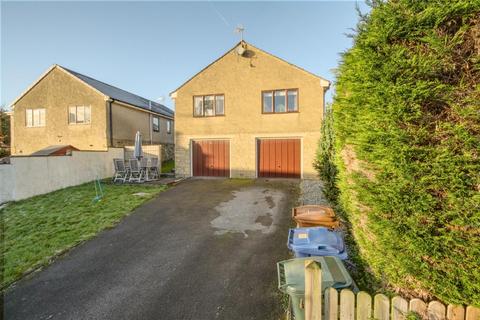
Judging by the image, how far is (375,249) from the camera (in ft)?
9.60

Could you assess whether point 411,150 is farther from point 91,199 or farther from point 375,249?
point 91,199

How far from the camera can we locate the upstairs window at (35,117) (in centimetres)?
1822

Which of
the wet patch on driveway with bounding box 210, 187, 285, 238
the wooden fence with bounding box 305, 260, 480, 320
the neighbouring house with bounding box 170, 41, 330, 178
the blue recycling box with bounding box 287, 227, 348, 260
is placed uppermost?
the neighbouring house with bounding box 170, 41, 330, 178

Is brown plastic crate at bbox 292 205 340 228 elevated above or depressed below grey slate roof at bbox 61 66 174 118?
below

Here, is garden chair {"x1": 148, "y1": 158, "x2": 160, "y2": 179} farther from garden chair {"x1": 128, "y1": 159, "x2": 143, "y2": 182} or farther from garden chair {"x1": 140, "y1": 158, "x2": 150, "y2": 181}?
garden chair {"x1": 128, "y1": 159, "x2": 143, "y2": 182}

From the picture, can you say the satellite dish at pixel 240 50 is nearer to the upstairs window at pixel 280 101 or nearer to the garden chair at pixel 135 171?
the upstairs window at pixel 280 101

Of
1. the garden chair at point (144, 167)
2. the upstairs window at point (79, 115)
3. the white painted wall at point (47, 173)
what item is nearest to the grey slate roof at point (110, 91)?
the upstairs window at point (79, 115)

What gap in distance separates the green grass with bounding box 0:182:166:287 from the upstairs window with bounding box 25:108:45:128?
32.3 ft

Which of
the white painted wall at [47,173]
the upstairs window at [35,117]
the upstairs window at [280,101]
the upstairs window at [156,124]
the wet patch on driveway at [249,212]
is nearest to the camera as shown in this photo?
the wet patch on driveway at [249,212]

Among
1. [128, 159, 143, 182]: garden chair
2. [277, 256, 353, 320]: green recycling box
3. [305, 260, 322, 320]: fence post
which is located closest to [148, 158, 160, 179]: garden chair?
[128, 159, 143, 182]: garden chair

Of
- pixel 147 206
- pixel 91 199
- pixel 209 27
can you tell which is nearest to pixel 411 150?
pixel 147 206

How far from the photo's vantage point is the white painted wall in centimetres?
1059

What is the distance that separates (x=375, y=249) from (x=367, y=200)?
0.64 meters

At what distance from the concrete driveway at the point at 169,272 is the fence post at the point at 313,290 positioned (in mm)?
1316
